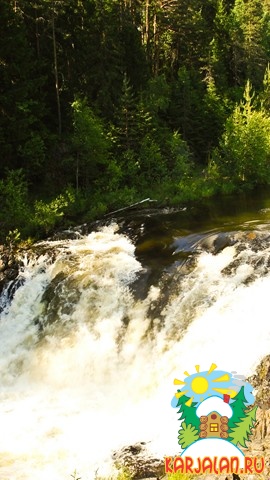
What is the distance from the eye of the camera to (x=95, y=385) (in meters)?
12.4

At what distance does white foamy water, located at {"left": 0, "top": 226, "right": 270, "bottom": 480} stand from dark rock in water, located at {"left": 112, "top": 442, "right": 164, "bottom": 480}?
246 millimetres

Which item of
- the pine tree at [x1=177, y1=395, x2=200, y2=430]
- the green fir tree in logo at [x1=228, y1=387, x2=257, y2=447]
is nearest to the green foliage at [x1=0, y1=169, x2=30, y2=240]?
the pine tree at [x1=177, y1=395, x2=200, y2=430]

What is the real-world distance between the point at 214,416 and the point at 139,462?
115 inches

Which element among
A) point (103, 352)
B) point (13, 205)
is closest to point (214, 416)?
point (103, 352)

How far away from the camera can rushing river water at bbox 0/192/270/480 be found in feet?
34.0

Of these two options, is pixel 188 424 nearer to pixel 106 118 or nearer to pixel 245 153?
pixel 106 118

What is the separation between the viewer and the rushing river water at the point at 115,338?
34.0ft

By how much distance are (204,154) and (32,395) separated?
2614 centimetres

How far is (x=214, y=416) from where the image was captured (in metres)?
7.67

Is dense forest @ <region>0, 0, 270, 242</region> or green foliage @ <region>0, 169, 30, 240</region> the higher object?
dense forest @ <region>0, 0, 270, 242</region>

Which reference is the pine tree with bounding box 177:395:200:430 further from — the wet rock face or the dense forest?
the dense forest

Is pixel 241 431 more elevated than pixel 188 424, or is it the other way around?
pixel 188 424

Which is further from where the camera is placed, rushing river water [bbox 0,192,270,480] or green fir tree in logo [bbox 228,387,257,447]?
rushing river water [bbox 0,192,270,480]

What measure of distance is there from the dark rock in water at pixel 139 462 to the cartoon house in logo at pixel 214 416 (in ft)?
7.36
